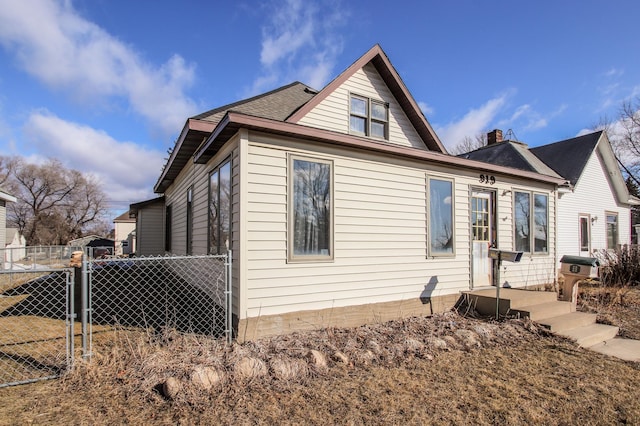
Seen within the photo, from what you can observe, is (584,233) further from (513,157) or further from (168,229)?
(168,229)

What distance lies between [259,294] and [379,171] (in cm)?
294

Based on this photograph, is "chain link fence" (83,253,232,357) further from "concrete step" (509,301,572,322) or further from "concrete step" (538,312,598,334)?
"concrete step" (538,312,598,334)

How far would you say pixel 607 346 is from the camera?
5.30 m

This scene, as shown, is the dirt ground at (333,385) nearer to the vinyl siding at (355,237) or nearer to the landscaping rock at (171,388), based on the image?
the landscaping rock at (171,388)

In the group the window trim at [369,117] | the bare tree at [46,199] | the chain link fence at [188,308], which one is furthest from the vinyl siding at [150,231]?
the bare tree at [46,199]

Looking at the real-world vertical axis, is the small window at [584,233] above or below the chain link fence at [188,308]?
above

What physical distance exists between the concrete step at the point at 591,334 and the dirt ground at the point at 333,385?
416 mm

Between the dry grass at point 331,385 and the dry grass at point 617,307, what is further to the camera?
the dry grass at point 617,307

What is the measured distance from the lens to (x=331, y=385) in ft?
11.7

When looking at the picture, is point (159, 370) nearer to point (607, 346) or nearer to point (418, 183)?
point (418, 183)

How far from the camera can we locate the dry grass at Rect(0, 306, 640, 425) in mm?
2951

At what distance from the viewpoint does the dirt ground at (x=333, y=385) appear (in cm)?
295

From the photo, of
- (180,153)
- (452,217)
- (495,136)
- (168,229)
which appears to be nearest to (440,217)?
(452,217)

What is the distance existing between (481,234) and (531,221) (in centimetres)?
181
